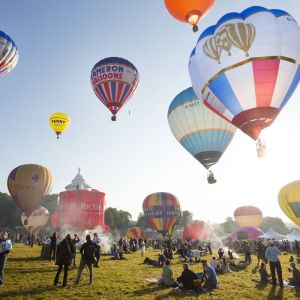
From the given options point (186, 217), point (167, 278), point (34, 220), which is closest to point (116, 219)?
point (186, 217)

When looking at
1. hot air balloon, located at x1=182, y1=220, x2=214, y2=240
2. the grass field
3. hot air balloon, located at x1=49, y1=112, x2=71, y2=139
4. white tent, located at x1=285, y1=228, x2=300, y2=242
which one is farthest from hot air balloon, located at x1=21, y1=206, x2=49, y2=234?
the grass field

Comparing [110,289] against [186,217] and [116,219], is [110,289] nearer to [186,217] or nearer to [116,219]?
[116,219]

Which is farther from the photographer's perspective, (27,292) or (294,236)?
(294,236)

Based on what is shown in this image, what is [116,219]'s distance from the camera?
98625 mm

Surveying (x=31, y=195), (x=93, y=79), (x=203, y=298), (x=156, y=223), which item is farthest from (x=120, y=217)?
(x=203, y=298)

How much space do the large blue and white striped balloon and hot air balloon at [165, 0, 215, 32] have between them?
7767mm

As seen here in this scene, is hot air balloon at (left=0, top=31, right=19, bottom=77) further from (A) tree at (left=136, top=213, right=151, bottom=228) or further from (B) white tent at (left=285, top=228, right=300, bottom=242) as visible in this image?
(A) tree at (left=136, top=213, right=151, bottom=228)

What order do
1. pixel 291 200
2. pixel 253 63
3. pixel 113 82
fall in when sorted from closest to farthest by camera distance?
pixel 253 63
pixel 113 82
pixel 291 200

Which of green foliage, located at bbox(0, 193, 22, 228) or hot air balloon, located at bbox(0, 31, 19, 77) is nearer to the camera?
hot air balloon, located at bbox(0, 31, 19, 77)

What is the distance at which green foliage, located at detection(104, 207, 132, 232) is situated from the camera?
315 feet

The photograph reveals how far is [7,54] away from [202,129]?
1857 centimetres

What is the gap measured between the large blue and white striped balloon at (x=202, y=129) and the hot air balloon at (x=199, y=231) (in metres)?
33.2

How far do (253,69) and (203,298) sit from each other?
11.0 meters

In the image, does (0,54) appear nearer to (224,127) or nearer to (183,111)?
(183,111)
